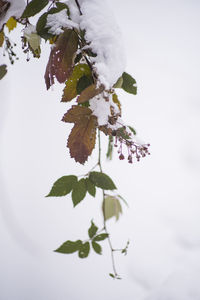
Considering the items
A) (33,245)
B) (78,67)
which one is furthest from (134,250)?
(78,67)

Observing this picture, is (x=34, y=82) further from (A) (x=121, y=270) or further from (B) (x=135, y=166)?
(A) (x=121, y=270)

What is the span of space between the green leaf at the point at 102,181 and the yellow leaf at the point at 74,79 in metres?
0.16

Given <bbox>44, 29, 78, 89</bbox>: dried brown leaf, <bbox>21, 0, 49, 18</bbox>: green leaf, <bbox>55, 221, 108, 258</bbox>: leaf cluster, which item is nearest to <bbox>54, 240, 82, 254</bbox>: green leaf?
<bbox>55, 221, 108, 258</bbox>: leaf cluster

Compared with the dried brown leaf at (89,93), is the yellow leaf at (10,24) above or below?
above

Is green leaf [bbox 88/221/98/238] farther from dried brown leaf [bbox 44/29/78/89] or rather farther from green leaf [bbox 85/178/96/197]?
dried brown leaf [bbox 44/29/78/89]

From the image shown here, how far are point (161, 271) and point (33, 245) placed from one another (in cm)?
78

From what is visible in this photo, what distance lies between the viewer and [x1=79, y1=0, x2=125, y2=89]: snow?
0.30m

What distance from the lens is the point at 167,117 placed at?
2.25 m

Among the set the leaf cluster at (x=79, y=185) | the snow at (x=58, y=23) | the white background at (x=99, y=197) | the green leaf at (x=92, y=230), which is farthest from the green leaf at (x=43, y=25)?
the white background at (x=99, y=197)

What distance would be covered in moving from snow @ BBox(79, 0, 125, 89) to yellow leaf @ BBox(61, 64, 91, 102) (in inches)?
1.2

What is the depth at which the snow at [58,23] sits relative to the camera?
1.01 feet

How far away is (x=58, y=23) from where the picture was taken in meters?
0.31

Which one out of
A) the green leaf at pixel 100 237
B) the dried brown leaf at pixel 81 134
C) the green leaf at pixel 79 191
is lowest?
the green leaf at pixel 100 237

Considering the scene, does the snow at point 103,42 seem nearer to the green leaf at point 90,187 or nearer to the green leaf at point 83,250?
the green leaf at point 90,187
